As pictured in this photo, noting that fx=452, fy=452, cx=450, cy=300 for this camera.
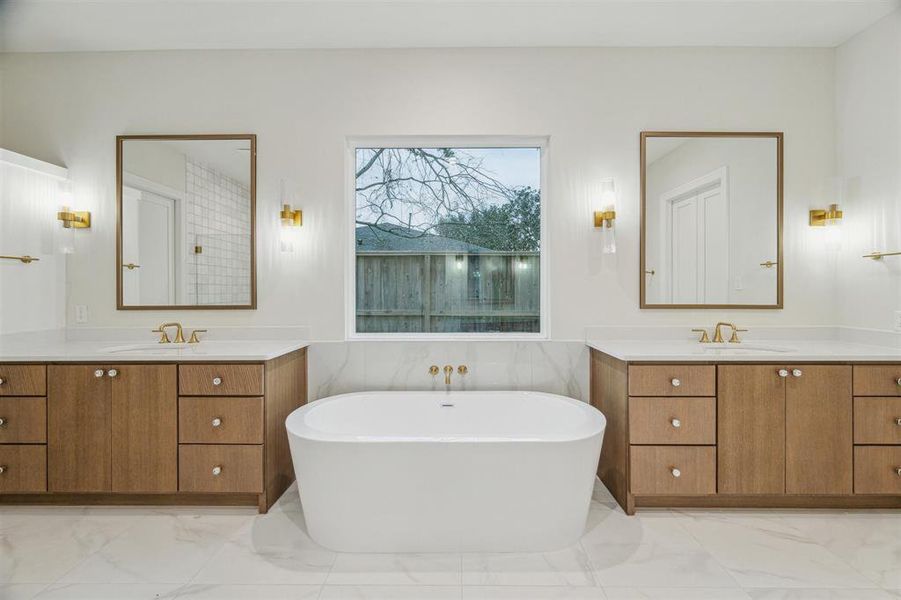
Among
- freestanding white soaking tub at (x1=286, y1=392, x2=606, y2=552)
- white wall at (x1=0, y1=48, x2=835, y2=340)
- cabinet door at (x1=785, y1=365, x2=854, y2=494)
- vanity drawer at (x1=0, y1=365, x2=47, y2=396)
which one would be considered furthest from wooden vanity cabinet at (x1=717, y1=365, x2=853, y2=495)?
vanity drawer at (x1=0, y1=365, x2=47, y2=396)

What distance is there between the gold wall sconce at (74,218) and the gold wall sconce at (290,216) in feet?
3.78

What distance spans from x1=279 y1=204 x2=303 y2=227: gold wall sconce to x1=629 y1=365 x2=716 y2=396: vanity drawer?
1.98 metres

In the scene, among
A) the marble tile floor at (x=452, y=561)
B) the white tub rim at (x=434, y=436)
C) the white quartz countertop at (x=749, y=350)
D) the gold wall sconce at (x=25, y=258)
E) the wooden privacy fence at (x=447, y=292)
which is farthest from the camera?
the wooden privacy fence at (x=447, y=292)

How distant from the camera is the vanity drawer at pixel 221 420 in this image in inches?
84.9

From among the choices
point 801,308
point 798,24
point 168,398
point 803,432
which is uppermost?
point 798,24

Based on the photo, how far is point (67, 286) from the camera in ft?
8.78

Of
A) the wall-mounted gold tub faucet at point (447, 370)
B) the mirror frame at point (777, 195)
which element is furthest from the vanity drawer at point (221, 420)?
the mirror frame at point (777, 195)

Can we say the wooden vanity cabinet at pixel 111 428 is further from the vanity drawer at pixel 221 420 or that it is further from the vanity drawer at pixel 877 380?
the vanity drawer at pixel 877 380

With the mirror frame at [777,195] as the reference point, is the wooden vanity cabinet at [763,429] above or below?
below

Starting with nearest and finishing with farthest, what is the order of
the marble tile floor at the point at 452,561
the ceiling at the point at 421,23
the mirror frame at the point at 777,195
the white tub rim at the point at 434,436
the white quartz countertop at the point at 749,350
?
1. the marble tile floor at the point at 452,561
2. the white tub rim at the point at 434,436
3. the white quartz countertop at the point at 749,350
4. the ceiling at the point at 421,23
5. the mirror frame at the point at 777,195

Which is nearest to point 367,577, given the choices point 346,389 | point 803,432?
point 346,389

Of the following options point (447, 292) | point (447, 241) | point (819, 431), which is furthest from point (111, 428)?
point (819, 431)

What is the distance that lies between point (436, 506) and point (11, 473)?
207cm

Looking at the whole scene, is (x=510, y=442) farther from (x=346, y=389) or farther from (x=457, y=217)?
(x=457, y=217)
